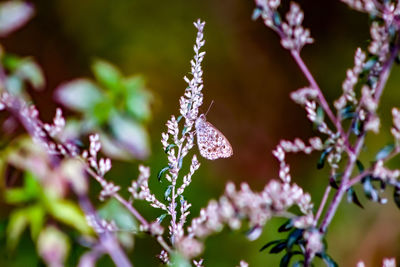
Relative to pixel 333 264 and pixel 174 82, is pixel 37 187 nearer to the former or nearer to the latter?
pixel 333 264

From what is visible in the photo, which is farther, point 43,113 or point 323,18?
point 323,18

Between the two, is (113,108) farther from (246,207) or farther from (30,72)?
(246,207)

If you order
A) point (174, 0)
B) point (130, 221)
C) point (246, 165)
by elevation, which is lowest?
point (130, 221)

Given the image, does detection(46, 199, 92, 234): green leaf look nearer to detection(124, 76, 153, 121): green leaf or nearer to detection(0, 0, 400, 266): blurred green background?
detection(124, 76, 153, 121): green leaf

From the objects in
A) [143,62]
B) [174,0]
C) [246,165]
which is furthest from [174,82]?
[246,165]

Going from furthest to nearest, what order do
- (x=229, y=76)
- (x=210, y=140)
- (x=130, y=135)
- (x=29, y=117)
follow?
(x=229, y=76) < (x=210, y=140) < (x=29, y=117) < (x=130, y=135)

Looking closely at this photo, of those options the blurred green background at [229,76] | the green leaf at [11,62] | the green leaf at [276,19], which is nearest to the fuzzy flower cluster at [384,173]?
the green leaf at [276,19]

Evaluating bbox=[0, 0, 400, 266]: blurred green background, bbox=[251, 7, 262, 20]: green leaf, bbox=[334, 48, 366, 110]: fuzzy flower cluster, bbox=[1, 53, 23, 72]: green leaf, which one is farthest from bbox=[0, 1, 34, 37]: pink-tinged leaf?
bbox=[0, 0, 400, 266]: blurred green background

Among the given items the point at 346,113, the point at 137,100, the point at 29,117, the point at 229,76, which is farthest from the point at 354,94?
the point at 229,76
